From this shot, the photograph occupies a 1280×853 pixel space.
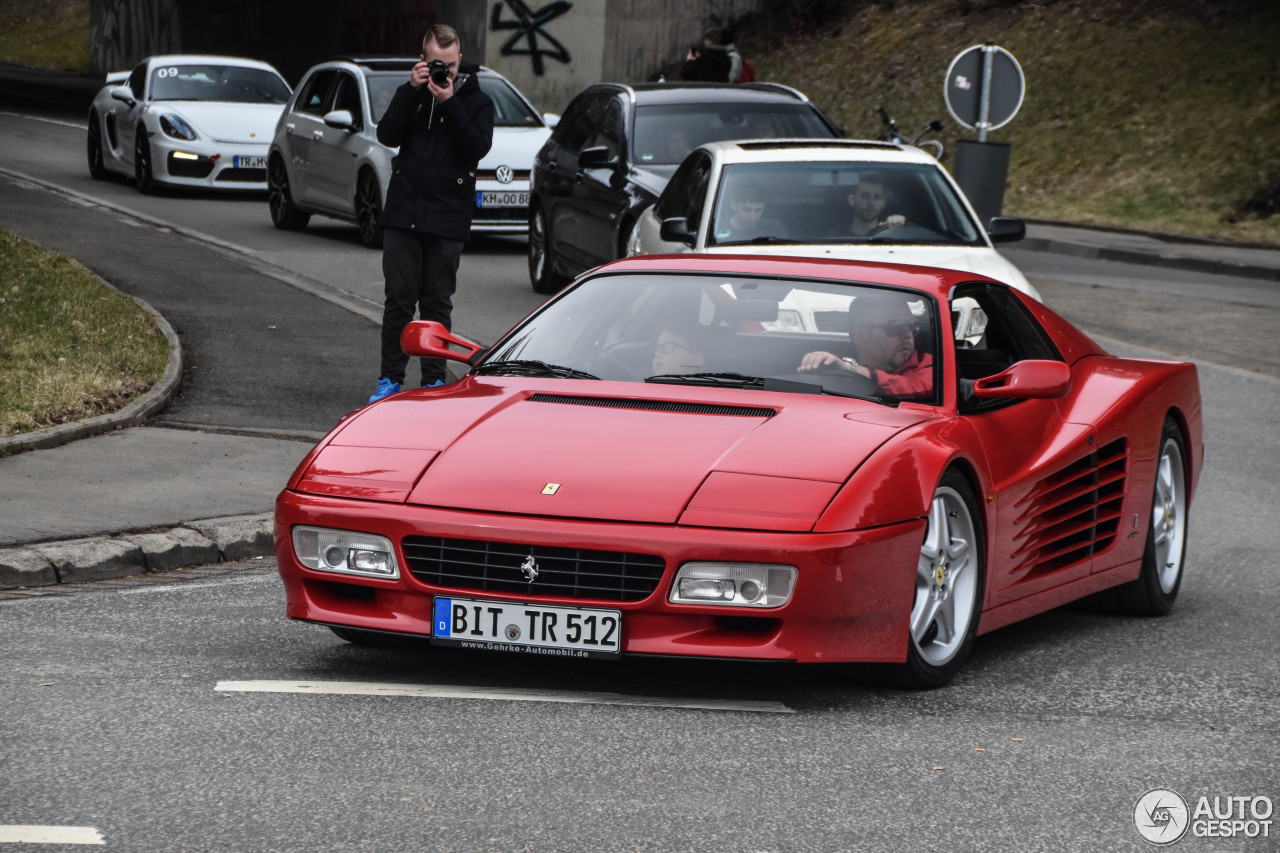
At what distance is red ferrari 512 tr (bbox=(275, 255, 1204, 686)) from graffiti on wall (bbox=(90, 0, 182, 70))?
48.8 m

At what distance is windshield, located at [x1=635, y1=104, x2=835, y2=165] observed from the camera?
14977 millimetres

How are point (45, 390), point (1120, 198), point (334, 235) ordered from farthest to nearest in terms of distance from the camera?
point (1120, 198), point (334, 235), point (45, 390)

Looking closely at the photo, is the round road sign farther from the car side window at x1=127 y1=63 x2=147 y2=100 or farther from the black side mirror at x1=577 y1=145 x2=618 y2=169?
the car side window at x1=127 y1=63 x2=147 y2=100

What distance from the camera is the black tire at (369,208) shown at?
732 inches

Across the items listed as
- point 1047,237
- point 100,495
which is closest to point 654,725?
point 100,495

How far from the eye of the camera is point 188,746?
191 inches

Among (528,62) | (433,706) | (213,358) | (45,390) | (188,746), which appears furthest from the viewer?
(528,62)

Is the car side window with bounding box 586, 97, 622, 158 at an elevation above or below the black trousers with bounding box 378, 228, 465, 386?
above

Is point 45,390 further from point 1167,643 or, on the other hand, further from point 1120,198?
point 1120,198

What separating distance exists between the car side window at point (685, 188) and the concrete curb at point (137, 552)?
196 inches

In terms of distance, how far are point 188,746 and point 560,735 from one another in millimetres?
927

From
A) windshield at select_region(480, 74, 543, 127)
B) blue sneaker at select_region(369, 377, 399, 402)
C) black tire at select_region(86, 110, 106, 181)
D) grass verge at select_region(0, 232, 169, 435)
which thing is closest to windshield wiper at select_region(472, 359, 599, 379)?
grass verge at select_region(0, 232, 169, 435)

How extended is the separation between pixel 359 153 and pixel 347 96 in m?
1.23

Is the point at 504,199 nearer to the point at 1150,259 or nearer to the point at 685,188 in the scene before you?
the point at 685,188
